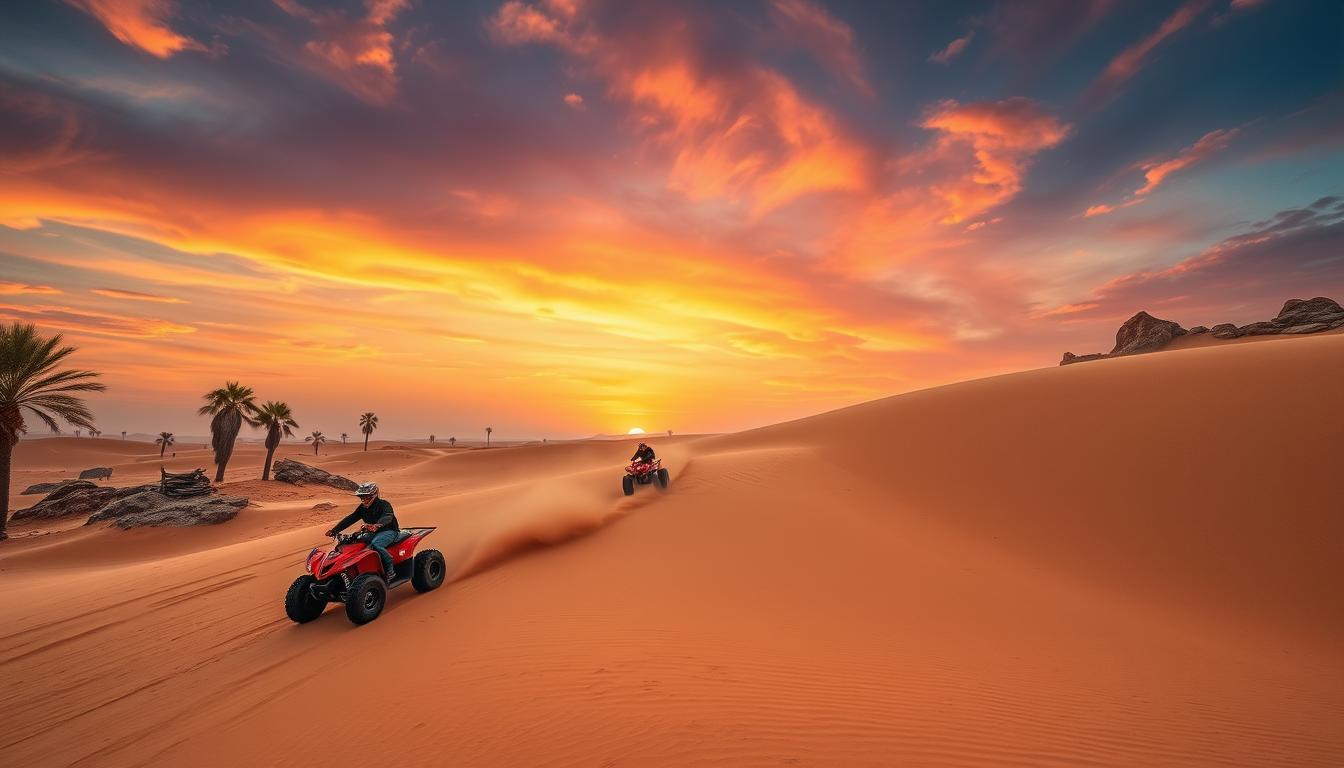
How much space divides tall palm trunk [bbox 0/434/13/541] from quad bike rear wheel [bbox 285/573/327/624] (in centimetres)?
2073

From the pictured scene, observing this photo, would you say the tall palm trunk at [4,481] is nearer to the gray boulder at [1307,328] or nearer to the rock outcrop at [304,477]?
the rock outcrop at [304,477]

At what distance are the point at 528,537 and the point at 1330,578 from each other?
46.7 feet

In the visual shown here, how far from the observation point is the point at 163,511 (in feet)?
60.0

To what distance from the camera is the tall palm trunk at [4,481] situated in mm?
17266

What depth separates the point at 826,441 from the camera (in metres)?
21.8

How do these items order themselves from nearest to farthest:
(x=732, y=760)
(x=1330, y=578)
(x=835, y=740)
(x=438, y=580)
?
(x=732, y=760) → (x=835, y=740) → (x=1330, y=578) → (x=438, y=580)

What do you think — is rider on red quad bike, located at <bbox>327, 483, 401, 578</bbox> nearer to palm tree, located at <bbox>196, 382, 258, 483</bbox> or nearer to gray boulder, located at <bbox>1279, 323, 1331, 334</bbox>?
palm tree, located at <bbox>196, 382, 258, 483</bbox>

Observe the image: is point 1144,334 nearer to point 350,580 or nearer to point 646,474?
point 646,474

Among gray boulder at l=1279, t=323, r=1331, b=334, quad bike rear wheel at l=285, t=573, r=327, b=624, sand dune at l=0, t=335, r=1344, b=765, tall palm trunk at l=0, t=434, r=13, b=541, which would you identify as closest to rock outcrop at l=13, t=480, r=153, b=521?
tall palm trunk at l=0, t=434, r=13, b=541

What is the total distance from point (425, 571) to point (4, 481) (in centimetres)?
2315

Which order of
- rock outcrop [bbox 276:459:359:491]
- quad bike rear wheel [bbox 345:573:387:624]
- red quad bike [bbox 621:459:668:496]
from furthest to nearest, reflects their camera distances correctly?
rock outcrop [bbox 276:459:359:491], red quad bike [bbox 621:459:668:496], quad bike rear wheel [bbox 345:573:387:624]

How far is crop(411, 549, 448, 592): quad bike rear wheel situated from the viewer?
8133 millimetres

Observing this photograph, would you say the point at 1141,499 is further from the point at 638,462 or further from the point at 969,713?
the point at 638,462

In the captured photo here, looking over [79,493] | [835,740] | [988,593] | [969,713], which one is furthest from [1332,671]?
[79,493]
